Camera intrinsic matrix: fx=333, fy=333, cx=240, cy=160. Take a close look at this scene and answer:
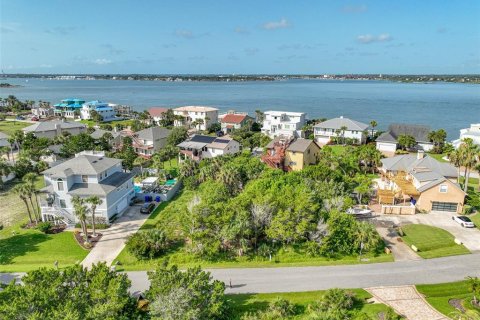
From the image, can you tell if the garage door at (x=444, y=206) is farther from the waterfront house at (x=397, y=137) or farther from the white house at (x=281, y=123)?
the white house at (x=281, y=123)

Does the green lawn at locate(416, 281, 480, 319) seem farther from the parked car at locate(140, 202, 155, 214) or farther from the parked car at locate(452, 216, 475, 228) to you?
the parked car at locate(140, 202, 155, 214)

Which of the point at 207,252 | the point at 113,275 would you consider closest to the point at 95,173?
the point at 207,252

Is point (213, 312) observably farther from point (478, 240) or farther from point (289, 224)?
point (478, 240)

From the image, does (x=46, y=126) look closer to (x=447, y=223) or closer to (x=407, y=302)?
(x=407, y=302)

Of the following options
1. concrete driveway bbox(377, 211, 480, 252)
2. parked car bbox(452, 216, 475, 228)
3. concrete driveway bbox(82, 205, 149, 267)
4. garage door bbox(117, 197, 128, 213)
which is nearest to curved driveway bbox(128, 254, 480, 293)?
concrete driveway bbox(377, 211, 480, 252)

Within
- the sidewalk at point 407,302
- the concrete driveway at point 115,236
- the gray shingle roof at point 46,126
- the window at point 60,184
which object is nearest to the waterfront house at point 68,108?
the gray shingle roof at point 46,126

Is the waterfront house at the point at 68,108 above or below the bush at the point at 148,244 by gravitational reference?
above
